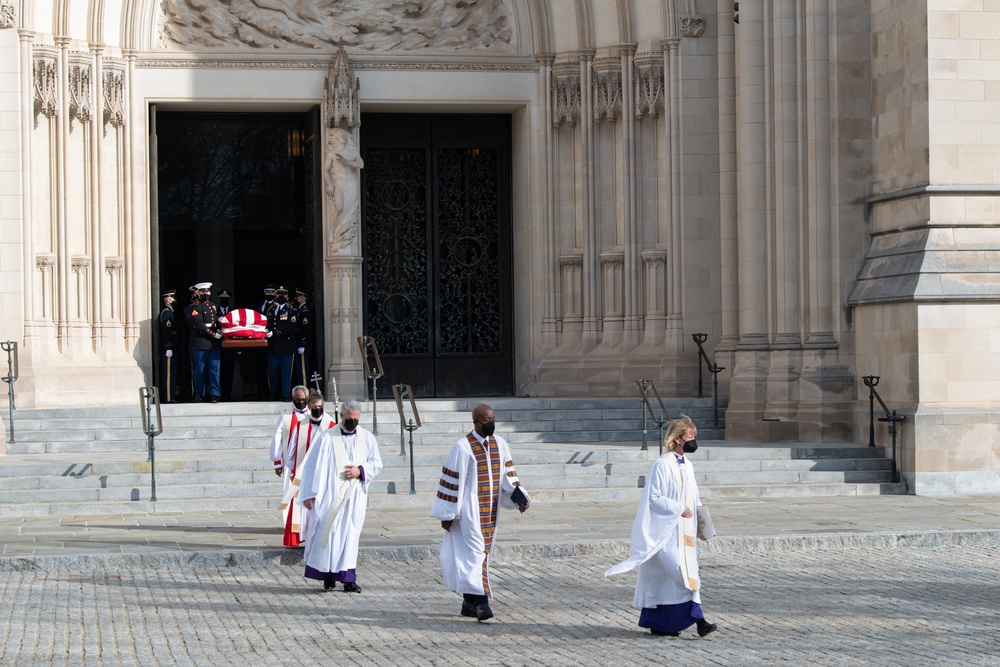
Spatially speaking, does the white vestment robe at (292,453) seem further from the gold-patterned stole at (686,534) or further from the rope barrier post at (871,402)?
the rope barrier post at (871,402)

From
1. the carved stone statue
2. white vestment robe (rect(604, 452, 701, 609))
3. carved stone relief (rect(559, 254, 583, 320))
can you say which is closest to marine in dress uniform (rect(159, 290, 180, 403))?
the carved stone statue

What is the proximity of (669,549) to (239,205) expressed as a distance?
1413cm

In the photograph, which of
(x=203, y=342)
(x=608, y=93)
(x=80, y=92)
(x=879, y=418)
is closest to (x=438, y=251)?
(x=608, y=93)

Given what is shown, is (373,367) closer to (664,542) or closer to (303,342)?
(303,342)

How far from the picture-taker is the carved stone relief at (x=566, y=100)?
2125 cm

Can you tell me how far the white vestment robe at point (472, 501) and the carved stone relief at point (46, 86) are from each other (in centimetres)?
1153

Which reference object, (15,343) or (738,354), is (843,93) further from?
(15,343)

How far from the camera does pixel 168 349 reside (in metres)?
20.7

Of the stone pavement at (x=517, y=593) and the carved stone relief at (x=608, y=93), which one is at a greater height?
the carved stone relief at (x=608, y=93)

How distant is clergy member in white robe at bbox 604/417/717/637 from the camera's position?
9.05 metres

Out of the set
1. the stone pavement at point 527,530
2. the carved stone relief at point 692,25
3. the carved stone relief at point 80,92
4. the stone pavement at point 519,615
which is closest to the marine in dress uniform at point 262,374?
the carved stone relief at point 80,92

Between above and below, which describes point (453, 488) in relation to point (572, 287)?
below

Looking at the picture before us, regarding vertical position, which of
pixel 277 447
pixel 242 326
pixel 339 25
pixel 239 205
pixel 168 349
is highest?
pixel 339 25

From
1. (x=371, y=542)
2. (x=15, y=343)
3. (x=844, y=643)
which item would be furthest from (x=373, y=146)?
(x=844, y=643)
